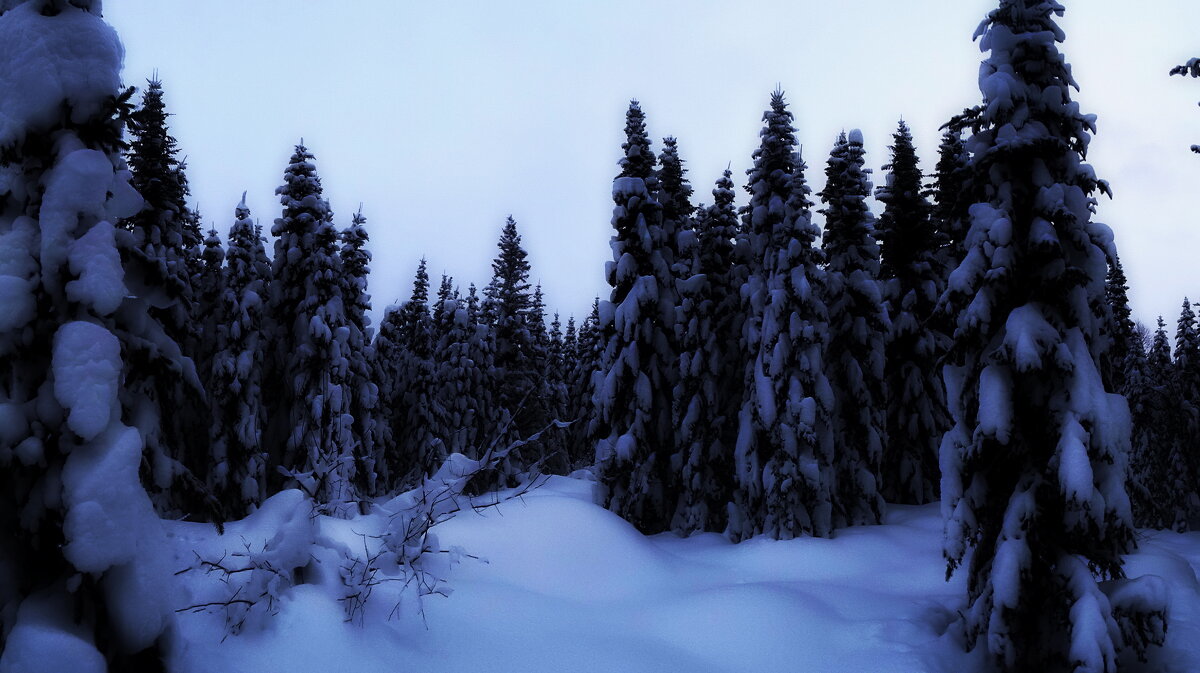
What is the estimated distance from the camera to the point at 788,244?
811 inches

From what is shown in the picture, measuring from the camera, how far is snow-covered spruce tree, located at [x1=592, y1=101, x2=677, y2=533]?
23.6 metres

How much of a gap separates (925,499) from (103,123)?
1022 inches

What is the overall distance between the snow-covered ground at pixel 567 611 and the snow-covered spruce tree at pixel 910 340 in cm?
863

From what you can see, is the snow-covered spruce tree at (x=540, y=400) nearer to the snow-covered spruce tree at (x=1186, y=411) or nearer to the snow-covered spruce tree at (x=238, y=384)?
the snow-covered spruce tree at (x=238, y=384)

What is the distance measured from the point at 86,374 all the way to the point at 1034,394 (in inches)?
435

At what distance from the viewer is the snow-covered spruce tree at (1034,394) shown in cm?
870

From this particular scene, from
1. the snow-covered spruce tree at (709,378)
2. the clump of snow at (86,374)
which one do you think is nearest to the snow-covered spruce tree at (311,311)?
the snow-covered spruce tree at (709,378)

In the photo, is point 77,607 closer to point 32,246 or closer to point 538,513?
point 32,246

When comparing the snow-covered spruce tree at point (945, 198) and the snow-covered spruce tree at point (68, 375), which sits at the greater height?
the snow-covered spruce tree at point (945, 198)

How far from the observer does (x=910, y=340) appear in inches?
961

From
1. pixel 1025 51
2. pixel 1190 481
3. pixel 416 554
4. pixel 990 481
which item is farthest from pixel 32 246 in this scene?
pixel 1190 481

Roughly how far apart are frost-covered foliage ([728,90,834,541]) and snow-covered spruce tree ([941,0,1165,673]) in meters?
9.32

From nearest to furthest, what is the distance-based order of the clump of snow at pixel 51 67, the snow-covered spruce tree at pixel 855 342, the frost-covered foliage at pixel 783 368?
the clump of snow at pixel 51 67 → the frost-covered foliage at pixel 783 368 → the snow-covered spruce tree at pixel 855 342

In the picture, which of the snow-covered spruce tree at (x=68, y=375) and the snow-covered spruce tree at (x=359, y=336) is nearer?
the snow-covered spruce tree at (x=68, y=375)
